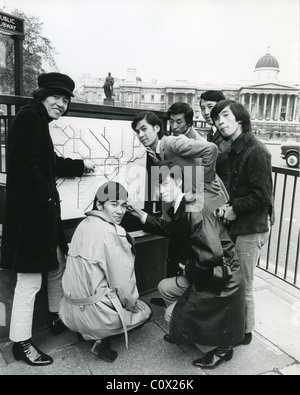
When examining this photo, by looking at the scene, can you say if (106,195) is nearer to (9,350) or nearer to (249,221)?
(249,221)

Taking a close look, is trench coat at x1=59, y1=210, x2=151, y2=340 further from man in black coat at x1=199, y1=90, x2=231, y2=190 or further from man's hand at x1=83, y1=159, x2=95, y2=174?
man in black coat at x1=199, y1=90, x2=231, y2=190

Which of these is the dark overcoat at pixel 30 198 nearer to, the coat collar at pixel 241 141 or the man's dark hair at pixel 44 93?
the man's dark hair at pixel 44 93

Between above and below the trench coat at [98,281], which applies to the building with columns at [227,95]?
above

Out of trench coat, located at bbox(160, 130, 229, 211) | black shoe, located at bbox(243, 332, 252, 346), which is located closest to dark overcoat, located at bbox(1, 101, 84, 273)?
trench coat, located at bbox(160, 130, 229, 211)

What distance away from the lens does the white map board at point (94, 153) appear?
3014 millimetres

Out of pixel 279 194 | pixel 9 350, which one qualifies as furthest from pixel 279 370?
pixel 279 194

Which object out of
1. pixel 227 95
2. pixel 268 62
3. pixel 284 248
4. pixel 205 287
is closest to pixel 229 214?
pixel 205 287

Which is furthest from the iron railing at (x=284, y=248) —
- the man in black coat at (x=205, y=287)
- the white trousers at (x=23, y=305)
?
the white trousers at (x=23, y=305)

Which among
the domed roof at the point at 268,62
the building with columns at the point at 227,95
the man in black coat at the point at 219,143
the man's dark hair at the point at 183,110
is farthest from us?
the domed roof at the point at 268,62

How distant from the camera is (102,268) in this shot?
2.50 metres

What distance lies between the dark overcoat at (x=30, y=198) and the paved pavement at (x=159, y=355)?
2.21 ft

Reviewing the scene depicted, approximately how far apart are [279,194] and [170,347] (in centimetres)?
750

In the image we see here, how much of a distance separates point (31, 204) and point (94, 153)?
3.13 feet
